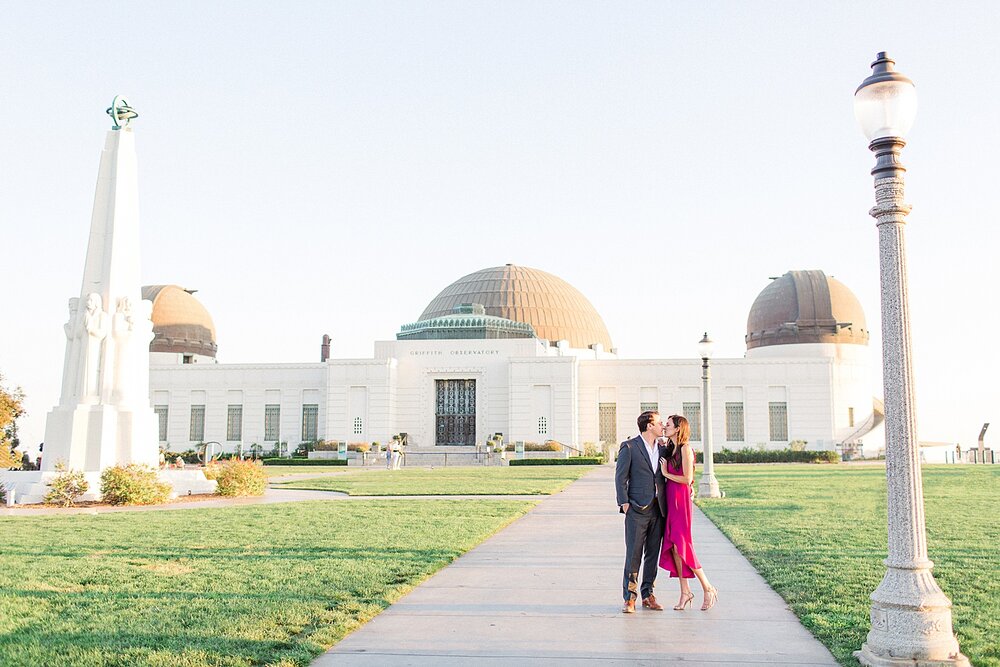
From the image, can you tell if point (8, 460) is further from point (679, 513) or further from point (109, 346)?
point (679, 513)

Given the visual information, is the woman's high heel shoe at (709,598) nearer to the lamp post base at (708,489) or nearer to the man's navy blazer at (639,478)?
the man's navy blazer at (639,478)

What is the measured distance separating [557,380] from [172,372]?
25.8 metres

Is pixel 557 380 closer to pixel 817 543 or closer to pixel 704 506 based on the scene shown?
pixel 704 506

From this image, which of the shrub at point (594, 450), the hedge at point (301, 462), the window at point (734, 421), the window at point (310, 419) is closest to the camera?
the hedge at point (301, 462)

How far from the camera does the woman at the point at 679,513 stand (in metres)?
6.85

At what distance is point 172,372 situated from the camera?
55656mm

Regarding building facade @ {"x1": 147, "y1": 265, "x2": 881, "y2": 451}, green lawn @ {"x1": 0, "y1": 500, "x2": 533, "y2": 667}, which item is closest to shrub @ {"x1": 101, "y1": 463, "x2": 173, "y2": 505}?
green lawn @ {"x1": 0, "y1": 500, "x2": 533, "y2": 667}

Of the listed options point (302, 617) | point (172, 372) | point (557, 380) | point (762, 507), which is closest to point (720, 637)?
point (302, 617)

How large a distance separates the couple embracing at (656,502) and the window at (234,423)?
51.2m

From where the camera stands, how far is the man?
7023 millimetres

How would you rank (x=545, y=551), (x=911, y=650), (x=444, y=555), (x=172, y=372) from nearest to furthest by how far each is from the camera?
(x=911, y=650)
(x=444, y=555)
(x=545, y=551)
(x=172, y=372)

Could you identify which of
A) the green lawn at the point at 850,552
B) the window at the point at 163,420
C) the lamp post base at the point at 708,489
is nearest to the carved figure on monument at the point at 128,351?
the green lawn at the point at 850,552

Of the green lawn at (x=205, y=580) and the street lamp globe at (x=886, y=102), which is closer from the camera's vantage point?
the green lawn at (x=205, y=580)

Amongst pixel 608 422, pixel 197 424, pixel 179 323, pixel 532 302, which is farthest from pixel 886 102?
pixel 179 323
